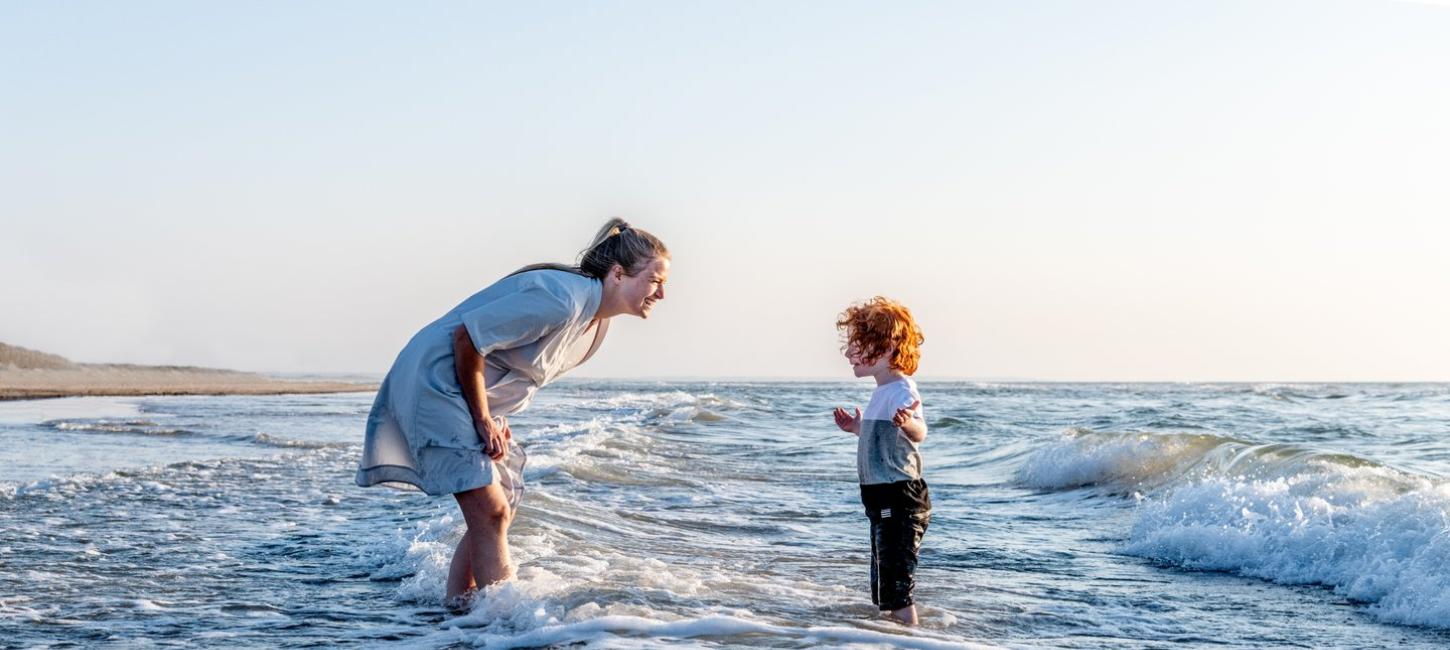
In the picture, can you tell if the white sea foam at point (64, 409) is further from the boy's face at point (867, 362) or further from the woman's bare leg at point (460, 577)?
the boy's face at point (867, 362)

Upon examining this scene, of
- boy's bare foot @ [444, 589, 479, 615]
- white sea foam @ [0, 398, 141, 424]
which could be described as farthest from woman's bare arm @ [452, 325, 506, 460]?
white sea foam @ [0, 398, 141, 424]

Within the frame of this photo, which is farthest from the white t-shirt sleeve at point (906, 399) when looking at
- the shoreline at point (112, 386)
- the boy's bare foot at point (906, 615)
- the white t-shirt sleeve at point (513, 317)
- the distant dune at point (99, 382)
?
the distant dune at point (99, 382)

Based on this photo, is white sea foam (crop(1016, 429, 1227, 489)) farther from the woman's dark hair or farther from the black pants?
the woman's dark hair

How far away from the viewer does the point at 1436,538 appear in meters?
6.04

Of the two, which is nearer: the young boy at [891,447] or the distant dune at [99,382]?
the young boy at [891,447]

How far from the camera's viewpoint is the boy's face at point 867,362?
16.8ft

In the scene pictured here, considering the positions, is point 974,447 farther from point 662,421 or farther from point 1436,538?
point 1436,538

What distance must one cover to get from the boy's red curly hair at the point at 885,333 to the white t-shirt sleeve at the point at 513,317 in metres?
1.33

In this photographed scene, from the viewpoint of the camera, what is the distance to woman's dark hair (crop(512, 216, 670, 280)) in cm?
458

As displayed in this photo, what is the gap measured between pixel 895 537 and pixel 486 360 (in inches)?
70.8

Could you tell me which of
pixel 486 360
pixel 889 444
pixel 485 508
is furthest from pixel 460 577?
pixel 889 444

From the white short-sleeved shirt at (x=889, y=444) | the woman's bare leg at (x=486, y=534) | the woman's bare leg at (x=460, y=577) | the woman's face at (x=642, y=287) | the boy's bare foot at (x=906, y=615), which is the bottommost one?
the boy's bare foot at (x=906, y=615)

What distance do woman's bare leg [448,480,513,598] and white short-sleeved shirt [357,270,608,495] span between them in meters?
0.15

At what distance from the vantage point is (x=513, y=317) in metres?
4.34
